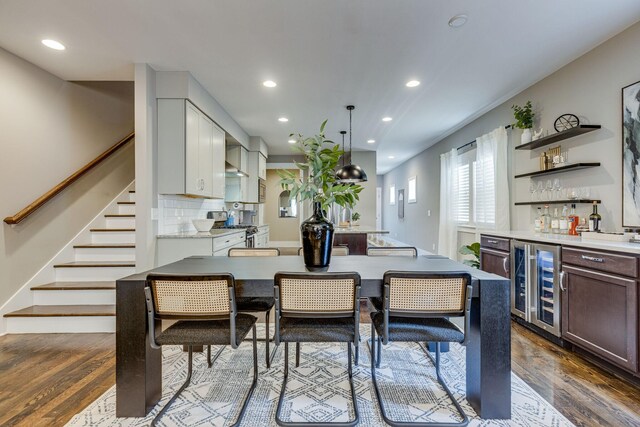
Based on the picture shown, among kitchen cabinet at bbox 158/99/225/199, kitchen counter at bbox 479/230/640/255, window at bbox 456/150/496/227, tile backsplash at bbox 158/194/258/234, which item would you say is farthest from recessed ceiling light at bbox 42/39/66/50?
window at bbox 456/150/496/227

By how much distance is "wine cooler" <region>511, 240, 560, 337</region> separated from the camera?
104 inches

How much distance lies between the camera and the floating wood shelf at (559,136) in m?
2.89

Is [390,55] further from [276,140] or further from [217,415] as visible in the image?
[276,140]

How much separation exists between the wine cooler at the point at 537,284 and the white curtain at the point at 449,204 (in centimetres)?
277

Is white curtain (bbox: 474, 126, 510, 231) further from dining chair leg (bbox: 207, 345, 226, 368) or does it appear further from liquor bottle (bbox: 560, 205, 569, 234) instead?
dining chair leg (bbox: 207, 345, 226, 368)

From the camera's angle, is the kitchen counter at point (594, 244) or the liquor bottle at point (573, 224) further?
the liquor bottle at point (573, 224)

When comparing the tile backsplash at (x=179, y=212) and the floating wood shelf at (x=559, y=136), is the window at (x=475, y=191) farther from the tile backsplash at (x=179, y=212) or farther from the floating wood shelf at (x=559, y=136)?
the tile backsplash at (x=179, y=212)

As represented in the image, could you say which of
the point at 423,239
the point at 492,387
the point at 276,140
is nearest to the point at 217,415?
the point at 492,387

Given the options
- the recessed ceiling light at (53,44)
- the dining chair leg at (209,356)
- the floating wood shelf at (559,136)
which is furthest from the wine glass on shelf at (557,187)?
the recessed ceiling light at (53,44)

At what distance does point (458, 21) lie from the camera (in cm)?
248

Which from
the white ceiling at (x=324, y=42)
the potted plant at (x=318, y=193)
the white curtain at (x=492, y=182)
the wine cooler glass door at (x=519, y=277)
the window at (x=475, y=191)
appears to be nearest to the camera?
the potted plant at (x=318, y=193)

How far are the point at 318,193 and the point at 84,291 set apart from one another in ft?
9.09

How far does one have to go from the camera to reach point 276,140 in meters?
6.74

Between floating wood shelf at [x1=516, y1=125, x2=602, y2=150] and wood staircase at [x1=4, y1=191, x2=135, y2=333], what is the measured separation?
15.2 ft
